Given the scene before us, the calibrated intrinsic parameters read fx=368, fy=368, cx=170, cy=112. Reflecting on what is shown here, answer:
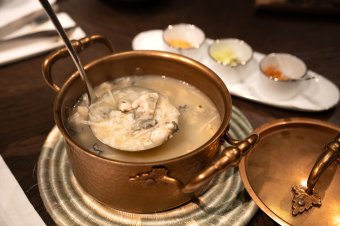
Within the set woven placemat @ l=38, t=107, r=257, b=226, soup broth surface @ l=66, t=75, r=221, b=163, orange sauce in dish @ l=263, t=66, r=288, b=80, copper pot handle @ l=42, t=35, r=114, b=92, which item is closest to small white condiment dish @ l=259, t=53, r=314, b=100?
orange sauce in dish @ l=263, t=66, r=288, b=80

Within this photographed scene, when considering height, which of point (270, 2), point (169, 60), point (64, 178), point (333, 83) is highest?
point (169, 60)

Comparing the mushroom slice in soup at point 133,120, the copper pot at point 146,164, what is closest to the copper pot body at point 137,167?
the copper pot at point 146,164

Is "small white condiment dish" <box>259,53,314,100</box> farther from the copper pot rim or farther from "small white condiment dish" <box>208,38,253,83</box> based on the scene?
the copper pot rim

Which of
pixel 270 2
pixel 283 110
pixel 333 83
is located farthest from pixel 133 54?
pixel 270 2

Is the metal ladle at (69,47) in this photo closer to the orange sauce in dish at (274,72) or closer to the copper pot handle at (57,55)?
the copper pot handle at (57,55)

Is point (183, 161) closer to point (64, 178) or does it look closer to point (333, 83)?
point (64, 178)

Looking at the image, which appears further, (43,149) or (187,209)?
(43,149)

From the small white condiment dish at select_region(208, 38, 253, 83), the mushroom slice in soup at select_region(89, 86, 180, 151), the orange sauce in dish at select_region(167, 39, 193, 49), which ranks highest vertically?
the mushroom slice in soup at select_region(89, 86, 180, 151)
